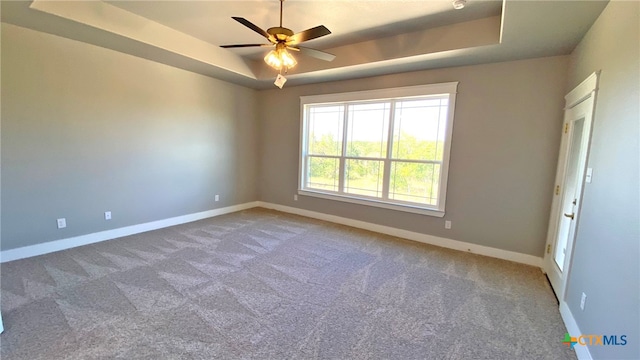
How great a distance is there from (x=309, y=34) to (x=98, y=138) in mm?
3312

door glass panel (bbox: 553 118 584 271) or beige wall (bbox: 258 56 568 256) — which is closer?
door glass panel (bbox: 553 118 584 271)

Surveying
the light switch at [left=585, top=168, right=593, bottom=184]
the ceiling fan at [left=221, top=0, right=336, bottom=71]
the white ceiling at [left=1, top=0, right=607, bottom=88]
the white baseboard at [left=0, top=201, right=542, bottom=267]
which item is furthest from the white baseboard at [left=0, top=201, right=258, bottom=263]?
the light switch at [left=585, top=168, right=593, bottom=184]

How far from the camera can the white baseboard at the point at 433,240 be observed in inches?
137

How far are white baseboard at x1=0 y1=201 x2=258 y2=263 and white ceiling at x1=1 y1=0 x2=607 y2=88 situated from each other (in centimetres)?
256

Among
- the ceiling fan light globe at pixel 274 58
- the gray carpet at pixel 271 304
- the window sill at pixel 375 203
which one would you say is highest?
the ceiling fan light globe at pixel 274 58

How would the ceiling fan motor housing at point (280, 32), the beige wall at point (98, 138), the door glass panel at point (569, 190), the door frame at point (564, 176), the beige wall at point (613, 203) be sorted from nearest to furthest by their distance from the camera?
the beige wall at point (613, 203) < the door frame at point (564, 176) < the ceiling fan motor housing at point (280, 32) < the door glass panel at point (569, 190) < the beige wall at point (98, 138)

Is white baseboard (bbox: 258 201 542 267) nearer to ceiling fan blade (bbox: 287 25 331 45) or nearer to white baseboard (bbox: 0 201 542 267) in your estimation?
white baseboard (bbox: 0 201 542 267)

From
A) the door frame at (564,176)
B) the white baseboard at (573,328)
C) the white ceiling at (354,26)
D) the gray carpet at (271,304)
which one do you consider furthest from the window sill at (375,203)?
the white ceiling at (354,26)

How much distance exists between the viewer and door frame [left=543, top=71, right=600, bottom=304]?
225cm

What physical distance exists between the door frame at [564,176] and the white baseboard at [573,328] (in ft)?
0.37

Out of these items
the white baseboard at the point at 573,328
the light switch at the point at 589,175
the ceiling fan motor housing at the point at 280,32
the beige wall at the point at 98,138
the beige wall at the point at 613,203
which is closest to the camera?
the beige wall at the point at 613,203

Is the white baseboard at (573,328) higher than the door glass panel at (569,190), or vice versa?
the door glass panel at (569,190)

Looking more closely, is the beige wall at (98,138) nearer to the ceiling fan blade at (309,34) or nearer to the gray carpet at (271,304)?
the gray carpet at (271,304)

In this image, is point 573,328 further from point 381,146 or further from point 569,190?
point 381,146
